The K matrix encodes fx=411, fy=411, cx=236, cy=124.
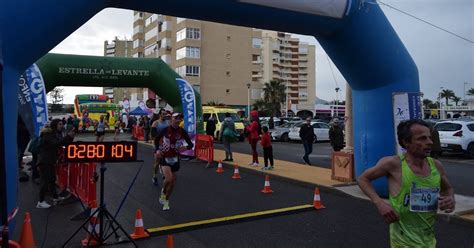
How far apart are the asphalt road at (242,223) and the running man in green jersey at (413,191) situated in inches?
111

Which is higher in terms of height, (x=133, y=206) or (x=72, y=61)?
(x=72, y=61)

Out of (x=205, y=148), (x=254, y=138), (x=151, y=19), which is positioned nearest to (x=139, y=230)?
(x=254, y=138)

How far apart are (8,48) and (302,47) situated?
440ft

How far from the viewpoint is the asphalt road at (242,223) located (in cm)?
594

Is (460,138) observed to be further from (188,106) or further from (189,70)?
(189,70)

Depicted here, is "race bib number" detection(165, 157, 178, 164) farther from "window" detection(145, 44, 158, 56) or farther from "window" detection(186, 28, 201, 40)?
"window" detection(145, 44, 158, 56)

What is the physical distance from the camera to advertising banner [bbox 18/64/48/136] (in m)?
9.85

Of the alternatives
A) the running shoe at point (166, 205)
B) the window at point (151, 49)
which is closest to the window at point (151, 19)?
the window at point (151, 49)

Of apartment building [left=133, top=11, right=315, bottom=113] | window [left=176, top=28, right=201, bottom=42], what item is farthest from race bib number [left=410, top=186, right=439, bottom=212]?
window [left=176, top=28, right=201, bottom=42]

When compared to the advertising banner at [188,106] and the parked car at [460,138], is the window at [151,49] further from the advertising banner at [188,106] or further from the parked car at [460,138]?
the parked car at [460,138]

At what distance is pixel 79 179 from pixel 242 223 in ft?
12.4

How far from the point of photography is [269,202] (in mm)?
8555

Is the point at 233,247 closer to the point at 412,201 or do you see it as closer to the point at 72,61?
the point at 412,201

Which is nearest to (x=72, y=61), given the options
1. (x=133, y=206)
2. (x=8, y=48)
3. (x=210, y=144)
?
(x=210, y=144)
